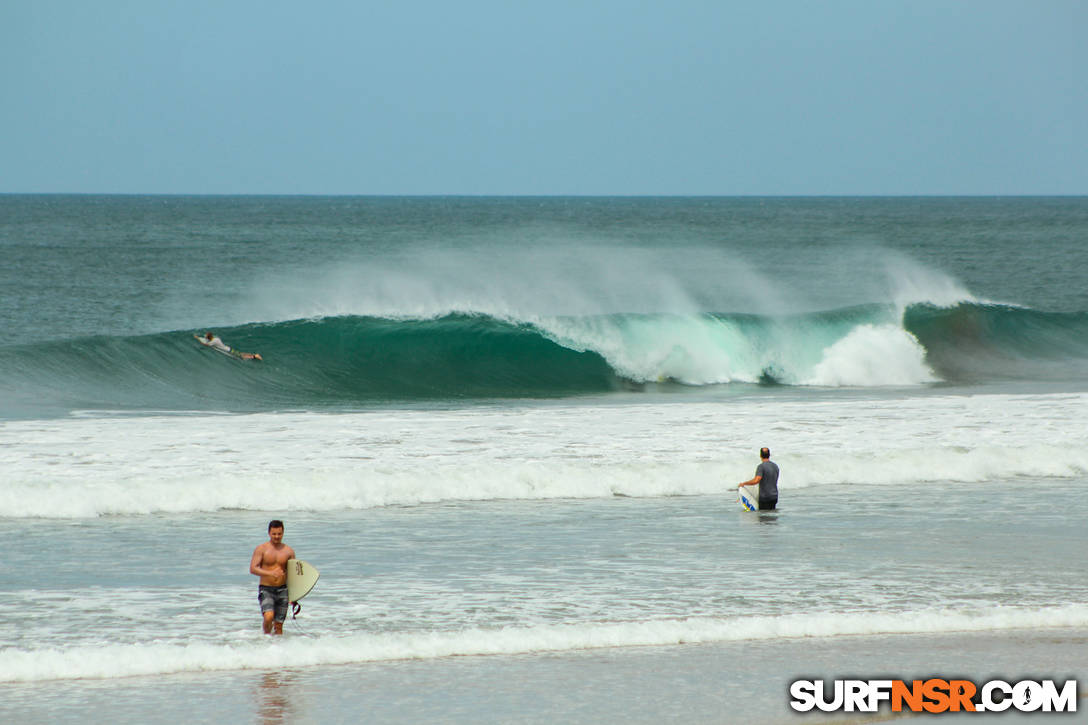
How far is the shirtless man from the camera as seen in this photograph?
8055 millimetres

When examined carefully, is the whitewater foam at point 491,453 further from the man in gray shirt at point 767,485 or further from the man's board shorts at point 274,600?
the man's board shorts at point 274,600

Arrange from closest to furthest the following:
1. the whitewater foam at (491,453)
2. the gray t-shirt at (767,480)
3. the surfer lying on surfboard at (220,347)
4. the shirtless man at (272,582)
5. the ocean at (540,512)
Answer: the ocean at (540,512), the shirtless man at (272,582), the gray t-shirt at (767,480), the whitewater foam at (491,453), the surfer lying on surfboard at (220,347)

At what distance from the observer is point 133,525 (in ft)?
38.7

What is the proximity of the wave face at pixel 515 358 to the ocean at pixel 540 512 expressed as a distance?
0.11m

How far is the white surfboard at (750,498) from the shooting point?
12758mm

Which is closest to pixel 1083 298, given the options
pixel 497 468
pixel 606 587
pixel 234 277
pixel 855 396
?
pixel 855 396

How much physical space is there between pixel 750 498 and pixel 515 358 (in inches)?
610

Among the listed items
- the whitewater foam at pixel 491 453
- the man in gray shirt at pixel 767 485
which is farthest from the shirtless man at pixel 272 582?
the man in gray shirt at pixel 767 485

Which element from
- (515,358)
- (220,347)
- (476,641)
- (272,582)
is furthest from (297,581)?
(515,358)

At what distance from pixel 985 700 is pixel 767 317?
26.6 metres

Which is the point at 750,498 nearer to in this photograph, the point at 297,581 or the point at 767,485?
the point at 767,485

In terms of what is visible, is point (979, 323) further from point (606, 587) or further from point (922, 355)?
point (606, 587)

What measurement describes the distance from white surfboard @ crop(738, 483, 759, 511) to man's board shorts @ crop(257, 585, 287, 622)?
603 centimetres

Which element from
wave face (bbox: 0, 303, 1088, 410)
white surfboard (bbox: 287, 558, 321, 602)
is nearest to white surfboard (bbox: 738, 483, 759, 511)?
white surfboard (bbox: 287, 558, 321, 602)
